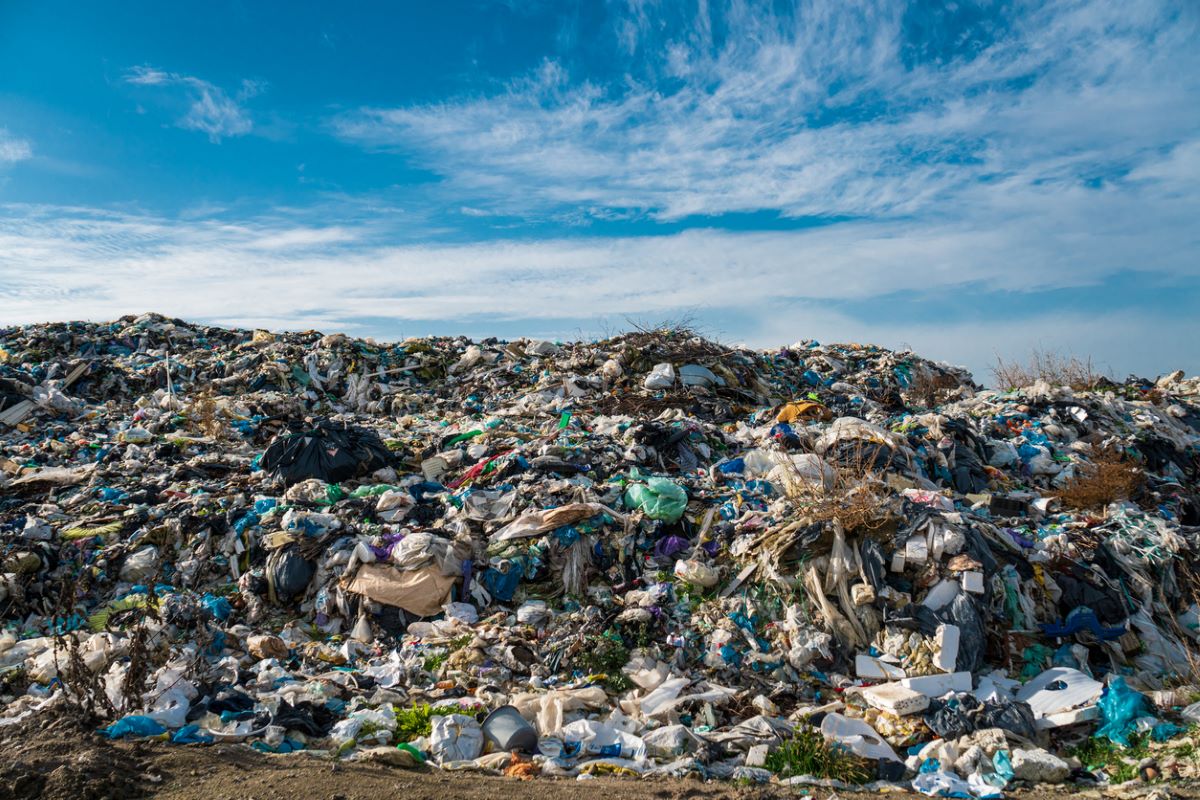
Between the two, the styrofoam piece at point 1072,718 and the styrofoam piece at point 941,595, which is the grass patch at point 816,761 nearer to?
the styrofoam piece at point 1072,718

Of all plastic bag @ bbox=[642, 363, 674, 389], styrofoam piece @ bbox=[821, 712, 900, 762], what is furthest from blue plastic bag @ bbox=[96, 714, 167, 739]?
plastic bag @ bbox=[642, 363, 674, 389]

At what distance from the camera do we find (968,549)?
4.60 metres

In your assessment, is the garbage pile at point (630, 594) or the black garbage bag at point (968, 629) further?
the black garbage bag at point (968, 629)

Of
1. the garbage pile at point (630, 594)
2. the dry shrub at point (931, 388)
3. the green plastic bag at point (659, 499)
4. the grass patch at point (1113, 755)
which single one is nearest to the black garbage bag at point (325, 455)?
the garbage pile at point (630, 594)

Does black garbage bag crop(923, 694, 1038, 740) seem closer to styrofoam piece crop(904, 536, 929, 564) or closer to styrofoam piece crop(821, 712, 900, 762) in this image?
styrofoam piece crop(821, 712, 900, 762)

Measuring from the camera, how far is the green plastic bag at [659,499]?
5559mm

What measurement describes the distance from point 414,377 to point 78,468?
6.07m

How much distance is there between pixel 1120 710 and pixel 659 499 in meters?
3.08

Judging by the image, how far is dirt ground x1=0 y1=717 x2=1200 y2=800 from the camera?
2680 millimetres

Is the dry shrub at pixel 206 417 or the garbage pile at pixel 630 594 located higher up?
the dry shrub at pixel 206 417

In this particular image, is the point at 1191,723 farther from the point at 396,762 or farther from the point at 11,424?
the point at 11,424

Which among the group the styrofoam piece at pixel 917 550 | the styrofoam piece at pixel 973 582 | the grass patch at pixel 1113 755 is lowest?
the grass patch at pixel 1113 755

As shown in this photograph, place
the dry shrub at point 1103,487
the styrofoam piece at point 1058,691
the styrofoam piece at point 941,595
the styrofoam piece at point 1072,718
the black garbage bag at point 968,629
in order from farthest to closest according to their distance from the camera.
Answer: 1. the dry shrub at point 1103,487
2. the styrofoam piece at point 941,595
3. the black garbage bag at point 968,629
4. the styrofoam piece at point 1058,691
5. the styrofoam piece at point 1072,718

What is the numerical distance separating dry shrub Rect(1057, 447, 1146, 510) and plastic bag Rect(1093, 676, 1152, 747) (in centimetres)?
321
